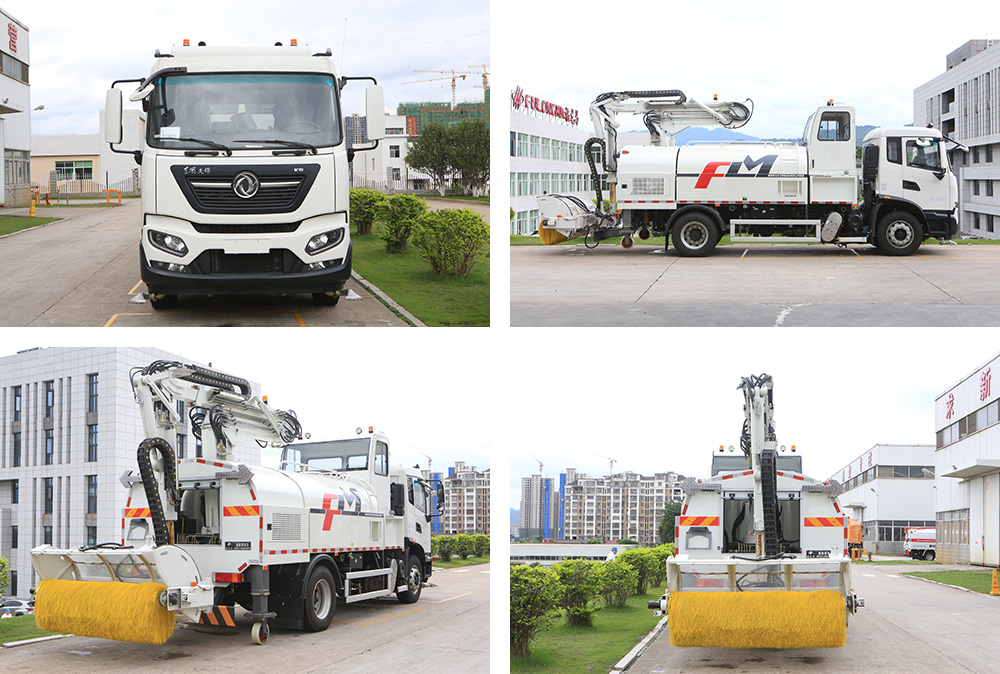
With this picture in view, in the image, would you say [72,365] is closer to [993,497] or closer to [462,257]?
[462,257]

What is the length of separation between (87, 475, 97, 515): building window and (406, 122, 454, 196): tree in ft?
104

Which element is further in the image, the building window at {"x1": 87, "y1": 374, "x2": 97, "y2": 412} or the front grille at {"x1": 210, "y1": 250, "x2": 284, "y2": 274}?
the building window at {"x1": 87, "y1": 374, "x2": 97, "y2": 412}

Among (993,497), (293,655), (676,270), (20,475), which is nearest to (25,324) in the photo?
(293,655)

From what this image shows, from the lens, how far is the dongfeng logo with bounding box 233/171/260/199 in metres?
10.9

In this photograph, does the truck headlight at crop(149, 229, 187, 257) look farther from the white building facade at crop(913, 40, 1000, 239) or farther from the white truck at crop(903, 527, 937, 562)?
the white building facade at crop(913, 40, 1000, 239)

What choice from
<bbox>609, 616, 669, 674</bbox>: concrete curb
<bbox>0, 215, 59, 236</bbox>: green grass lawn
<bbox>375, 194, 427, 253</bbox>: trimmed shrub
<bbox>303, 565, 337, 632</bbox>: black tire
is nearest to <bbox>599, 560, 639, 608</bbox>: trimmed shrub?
<bbox>609, 616, 669, 674</bbox>: concrete curb

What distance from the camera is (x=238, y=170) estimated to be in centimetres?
1091

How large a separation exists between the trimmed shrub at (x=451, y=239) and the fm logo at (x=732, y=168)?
5.47m

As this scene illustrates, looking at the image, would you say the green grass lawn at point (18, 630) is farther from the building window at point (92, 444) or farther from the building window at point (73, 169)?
the building window at point (73, 169)

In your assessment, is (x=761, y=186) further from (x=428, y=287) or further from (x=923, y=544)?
(x=923, y=544)

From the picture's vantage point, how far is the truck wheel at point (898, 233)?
19.9 m

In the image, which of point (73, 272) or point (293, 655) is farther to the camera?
point (73, 272)

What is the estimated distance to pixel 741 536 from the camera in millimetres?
11078

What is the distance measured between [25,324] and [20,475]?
37531 millimetres
